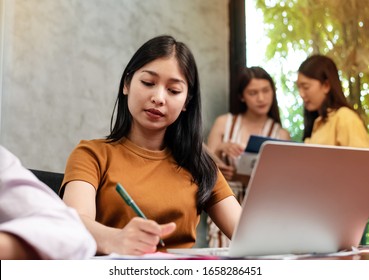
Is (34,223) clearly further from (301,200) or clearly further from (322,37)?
(322,37)

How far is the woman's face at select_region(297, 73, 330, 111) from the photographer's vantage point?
2176 millimetres

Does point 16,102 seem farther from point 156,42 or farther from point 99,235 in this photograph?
point 99,235

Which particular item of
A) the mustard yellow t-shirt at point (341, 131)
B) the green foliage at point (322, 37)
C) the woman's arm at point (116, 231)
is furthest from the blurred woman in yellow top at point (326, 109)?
the woman's arm at point (116, 231)

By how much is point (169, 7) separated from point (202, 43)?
37 cm

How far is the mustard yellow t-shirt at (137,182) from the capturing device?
1014 millimetres

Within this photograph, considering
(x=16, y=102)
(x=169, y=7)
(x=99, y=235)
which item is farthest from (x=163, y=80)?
(x=169, y=7)

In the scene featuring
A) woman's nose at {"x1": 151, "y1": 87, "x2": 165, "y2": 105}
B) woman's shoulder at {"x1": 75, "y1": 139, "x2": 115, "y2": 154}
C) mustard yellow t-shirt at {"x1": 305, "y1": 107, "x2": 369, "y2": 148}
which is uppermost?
woman's nose at {"x1": 151, "y1": 87, "x2": 165, "y2": 105}

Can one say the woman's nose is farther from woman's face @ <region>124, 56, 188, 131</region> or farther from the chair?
the chair

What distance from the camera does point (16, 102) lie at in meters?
1.32

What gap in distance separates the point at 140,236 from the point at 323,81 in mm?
1674

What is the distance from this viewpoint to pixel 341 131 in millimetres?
1986

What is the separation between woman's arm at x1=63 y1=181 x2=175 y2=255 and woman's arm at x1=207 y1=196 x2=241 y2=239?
0.26m

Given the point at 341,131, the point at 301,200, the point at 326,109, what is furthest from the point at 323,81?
the point at 301,200

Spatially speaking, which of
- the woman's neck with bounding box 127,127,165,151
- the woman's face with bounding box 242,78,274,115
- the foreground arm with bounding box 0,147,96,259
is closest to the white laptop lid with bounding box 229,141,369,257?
the foreground arm with bounding box 0,147,96,259
